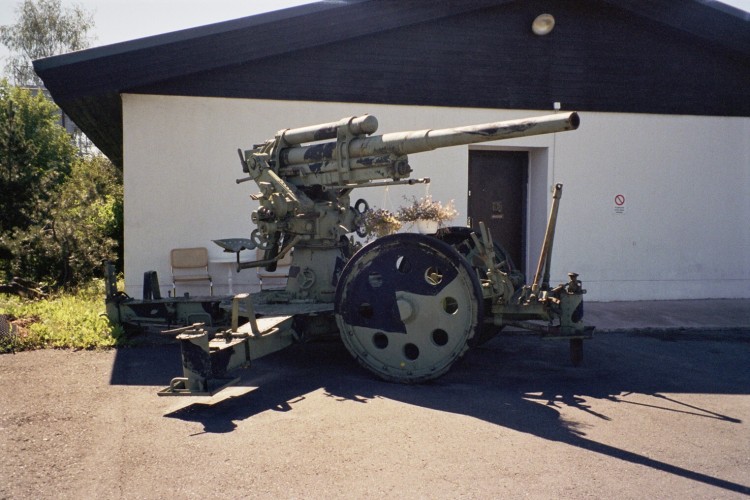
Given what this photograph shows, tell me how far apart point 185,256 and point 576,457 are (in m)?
7.46

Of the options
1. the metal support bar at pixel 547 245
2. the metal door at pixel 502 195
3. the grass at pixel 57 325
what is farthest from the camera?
the metal door at pixel 502 195

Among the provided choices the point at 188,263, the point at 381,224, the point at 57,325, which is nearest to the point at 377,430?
the point at 381,224

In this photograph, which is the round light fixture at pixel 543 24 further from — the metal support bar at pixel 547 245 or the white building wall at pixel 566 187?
the metal support bar at pixel 547 245

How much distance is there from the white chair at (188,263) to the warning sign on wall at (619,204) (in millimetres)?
6924

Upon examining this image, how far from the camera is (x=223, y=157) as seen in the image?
11.0 metres

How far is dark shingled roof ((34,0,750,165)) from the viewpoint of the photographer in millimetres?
10242

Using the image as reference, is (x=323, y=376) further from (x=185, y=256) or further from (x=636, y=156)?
(x=636, y=156)

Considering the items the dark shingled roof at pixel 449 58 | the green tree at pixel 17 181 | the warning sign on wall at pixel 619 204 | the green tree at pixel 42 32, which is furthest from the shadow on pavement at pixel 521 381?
the green tree at pixel 42 32

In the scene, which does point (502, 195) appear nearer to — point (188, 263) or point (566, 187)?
point (566, 187)

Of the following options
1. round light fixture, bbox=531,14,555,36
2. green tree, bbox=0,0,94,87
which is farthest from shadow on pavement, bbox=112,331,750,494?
green tree, bbox=0,0,94,87

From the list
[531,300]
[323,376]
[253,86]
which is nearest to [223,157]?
[253,86]

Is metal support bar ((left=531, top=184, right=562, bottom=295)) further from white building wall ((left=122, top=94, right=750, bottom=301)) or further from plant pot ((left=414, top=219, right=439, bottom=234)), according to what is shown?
white building wall ((left=122, top=94, right=750, bottom=301))

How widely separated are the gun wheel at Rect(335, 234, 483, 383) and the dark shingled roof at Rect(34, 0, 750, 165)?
5296 mm

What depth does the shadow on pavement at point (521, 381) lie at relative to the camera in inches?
217
